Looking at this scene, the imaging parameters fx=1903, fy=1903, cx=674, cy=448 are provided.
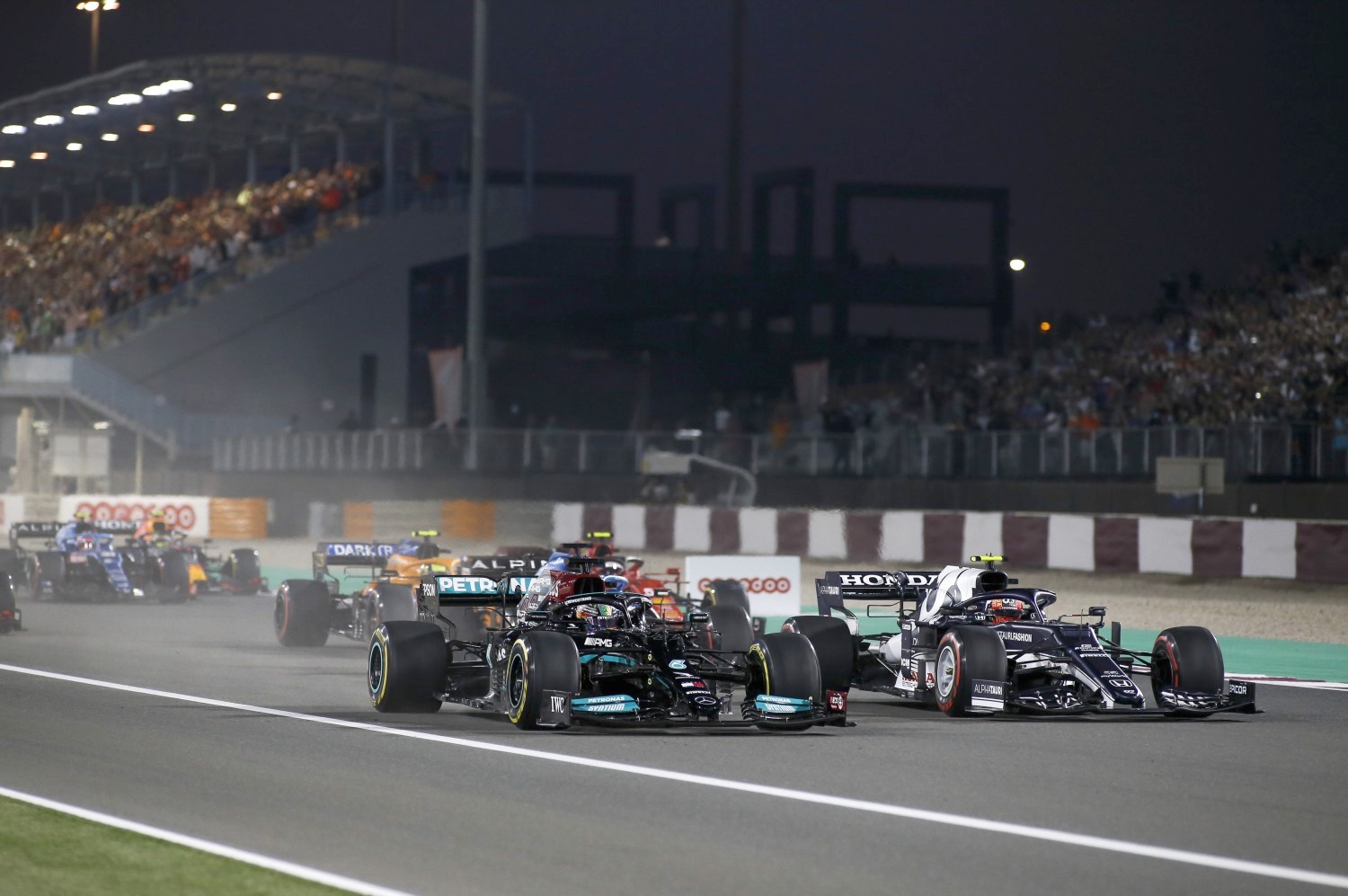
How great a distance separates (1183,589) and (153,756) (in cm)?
1745

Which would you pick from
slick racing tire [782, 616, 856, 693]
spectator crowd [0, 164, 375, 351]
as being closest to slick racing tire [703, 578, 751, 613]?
slick racing tire [782, 616, 856, 693]

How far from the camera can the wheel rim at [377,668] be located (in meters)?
14.5

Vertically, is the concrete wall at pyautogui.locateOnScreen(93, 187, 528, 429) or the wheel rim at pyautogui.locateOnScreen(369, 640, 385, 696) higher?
the concrete wall at pyautogui.locateOnScreen(93, 187, 528, 429)

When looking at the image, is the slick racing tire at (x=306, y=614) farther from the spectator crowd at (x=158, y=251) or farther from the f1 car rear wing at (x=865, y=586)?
the spectator crowd at (x=158, y=251)

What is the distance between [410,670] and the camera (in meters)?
14.3

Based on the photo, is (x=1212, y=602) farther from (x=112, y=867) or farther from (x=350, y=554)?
(x=112, y=867)

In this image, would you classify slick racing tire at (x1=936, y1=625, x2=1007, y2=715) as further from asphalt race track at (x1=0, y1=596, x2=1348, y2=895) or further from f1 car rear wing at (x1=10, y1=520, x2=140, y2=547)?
f1 car rear wing at (x1=10, y1=520, x2=140, y2=547)

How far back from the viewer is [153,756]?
11641mm

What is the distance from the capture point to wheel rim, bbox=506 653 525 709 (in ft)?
44.1

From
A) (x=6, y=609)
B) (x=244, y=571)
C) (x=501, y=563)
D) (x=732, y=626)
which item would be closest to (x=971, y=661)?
(x=732, y=626)

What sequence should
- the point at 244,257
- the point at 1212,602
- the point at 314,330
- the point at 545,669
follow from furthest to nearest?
the point at 314,330 → the point at 244,257 → the point at 1212,602 → the point at 545,669

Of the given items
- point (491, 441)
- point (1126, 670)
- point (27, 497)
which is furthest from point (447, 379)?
point (1126, 670)

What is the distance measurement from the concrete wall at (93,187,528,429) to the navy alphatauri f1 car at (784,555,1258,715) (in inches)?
1665

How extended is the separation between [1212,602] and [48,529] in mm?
16681
